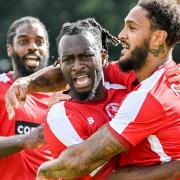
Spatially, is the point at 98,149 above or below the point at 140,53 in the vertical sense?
below

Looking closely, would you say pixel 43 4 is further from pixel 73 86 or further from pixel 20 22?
pixel 73 86

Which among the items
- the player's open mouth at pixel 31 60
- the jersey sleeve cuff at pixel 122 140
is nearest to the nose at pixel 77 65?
the jersey sleeve cuff at pixel 122 140

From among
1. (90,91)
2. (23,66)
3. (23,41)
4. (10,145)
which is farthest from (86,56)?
(23,41)

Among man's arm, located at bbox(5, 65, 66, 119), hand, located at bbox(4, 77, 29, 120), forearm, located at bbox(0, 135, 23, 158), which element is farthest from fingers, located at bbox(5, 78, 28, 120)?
forearm, located at bbox(0, 135, 23, 158)

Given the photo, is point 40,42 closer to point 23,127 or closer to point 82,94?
point 23,127

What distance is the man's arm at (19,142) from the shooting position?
20.1ft

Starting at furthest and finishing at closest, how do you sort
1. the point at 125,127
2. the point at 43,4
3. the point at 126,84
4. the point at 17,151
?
the point at 43,4, the point at 17,151, the point at 126,84, the point at 125,127

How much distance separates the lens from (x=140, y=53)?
5.31 meters

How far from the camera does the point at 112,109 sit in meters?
5.50

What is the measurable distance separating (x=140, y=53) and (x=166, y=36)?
0.19 metres

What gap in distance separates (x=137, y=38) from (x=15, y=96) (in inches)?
37.1

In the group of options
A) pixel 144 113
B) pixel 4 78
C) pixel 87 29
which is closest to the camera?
pixel 144 113

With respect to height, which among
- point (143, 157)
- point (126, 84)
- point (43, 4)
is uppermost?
point (43, 4)

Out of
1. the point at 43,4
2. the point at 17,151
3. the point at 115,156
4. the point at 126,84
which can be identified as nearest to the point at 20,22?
the point at 17,151
